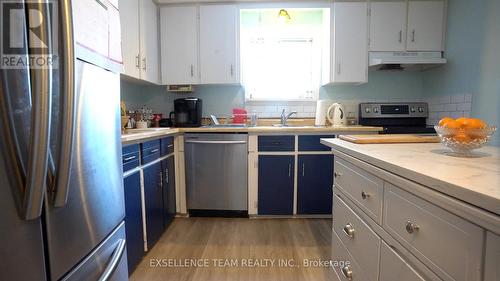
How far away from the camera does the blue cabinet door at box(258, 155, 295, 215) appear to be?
8.09ft

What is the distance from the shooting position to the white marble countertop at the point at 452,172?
0.46m

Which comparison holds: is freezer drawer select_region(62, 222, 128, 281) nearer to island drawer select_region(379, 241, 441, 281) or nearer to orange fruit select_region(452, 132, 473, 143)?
island drawer select_region(379, 241, 441, 281)

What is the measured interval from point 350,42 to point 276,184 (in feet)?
5.54

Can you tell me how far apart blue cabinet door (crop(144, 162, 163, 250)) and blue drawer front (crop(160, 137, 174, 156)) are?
14 cm

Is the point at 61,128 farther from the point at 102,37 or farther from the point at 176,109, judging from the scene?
the point at 176,109

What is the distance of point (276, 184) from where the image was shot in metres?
2.49

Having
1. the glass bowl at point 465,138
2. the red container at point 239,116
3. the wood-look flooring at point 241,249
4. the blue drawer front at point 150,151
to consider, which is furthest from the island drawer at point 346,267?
the red container at point 239,116

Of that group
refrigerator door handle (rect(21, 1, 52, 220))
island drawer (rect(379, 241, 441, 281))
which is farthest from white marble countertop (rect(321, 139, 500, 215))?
refrigerator door handle (rect(21, 1, 52, 220))

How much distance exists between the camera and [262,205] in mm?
2508

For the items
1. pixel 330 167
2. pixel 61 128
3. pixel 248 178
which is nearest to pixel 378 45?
pixel 330 167

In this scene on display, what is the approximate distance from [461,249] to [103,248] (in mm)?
1078

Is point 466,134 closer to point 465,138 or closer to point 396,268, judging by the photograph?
point 465,138

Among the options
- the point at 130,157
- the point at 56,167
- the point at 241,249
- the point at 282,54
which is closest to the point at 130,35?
the point at 130,157

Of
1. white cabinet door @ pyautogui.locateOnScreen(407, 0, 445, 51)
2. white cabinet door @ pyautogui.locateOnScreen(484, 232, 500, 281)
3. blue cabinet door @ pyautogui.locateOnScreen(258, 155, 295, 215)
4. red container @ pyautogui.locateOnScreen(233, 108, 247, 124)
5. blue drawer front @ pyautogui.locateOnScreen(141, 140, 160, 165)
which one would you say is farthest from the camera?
red container @ pyautogui.locateOnScreen(233, 108, 247, 124)
